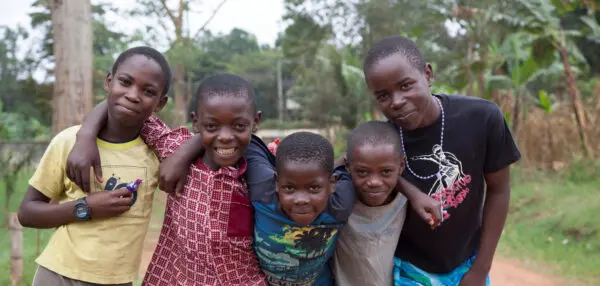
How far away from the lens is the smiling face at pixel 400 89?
6.52 feet

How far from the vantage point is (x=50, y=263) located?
6.39ft

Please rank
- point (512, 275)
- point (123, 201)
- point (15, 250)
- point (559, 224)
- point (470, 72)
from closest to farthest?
1. point (123, 201)
2. point (15, 250)
3. point (512, 275)
4. point (559, 224)
5. point (470, 72)

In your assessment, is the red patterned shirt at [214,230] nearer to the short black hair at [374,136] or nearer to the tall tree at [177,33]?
the short black hair at [374,136]

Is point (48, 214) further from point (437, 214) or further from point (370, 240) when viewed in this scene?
point (437, 214)

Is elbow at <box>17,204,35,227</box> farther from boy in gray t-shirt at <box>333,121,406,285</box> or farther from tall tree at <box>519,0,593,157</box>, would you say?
tall tree at <box>519,0,593,157</box>

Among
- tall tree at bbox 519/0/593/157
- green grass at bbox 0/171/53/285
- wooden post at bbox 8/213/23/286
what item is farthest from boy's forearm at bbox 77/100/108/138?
tall tree at bbox 519/0/593/157

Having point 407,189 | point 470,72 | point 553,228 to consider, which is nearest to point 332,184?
point 407,189

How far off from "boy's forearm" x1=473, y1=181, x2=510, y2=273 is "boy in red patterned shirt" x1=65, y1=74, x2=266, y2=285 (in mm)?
899

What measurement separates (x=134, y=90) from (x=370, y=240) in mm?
1086

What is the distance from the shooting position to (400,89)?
201 cm

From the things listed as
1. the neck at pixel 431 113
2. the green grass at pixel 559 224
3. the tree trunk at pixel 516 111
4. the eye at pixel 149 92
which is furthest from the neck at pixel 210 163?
the tree trunk at pixel 516 111

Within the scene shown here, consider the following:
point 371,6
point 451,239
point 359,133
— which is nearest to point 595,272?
point 451,239

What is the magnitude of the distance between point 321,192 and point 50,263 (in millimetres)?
1035

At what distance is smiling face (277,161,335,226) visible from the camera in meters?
1.83
